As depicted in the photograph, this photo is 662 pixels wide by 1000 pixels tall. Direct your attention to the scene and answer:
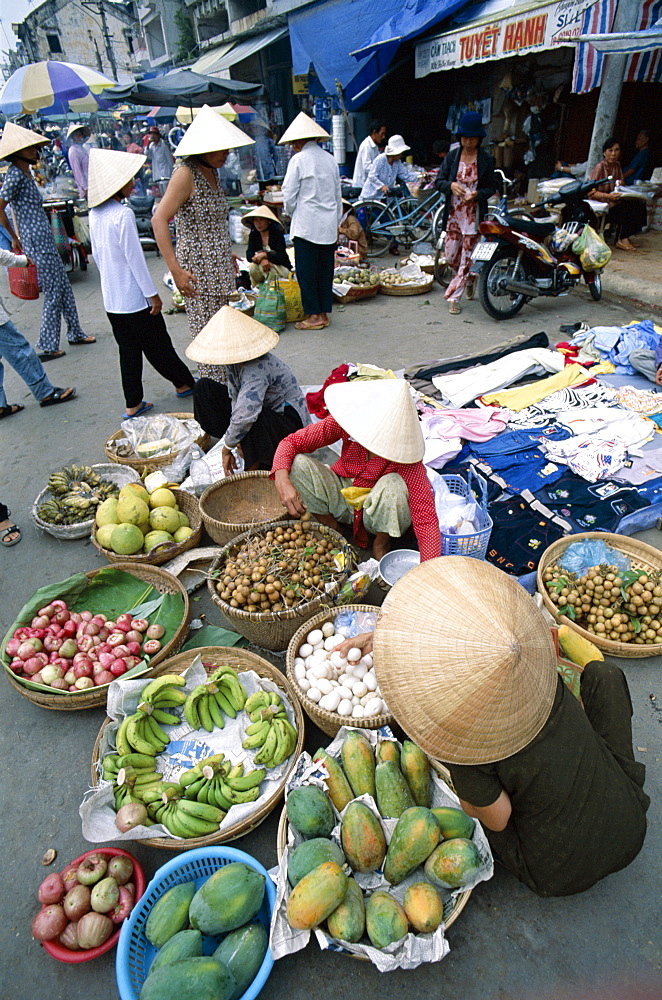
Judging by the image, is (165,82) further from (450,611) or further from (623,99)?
(450,611)

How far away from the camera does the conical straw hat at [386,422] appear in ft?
7.63

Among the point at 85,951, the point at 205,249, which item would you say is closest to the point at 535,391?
the point at 205,249

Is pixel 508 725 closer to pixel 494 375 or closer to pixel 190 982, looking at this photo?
pixel 190 982

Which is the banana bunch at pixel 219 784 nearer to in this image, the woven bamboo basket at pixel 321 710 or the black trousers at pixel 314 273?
the woven bamboo basket at pixel 321 710

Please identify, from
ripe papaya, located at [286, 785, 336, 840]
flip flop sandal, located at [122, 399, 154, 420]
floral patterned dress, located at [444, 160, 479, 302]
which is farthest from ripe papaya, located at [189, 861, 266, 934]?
floral patterned dress, located at [444, 160, 479, 302]

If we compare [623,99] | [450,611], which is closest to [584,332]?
[450,611]

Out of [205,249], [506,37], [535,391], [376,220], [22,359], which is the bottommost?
[535,391]

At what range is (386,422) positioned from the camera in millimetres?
2326

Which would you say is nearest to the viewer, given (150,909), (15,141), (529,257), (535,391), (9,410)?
(150,909)

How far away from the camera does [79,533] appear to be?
130 inches

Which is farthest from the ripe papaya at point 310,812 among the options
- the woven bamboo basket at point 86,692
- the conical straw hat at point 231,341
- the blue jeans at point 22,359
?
the blue jeans at point 22,359

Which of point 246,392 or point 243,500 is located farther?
A: point 243,500

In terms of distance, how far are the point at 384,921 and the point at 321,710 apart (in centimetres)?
68

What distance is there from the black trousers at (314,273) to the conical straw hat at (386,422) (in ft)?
12.6
